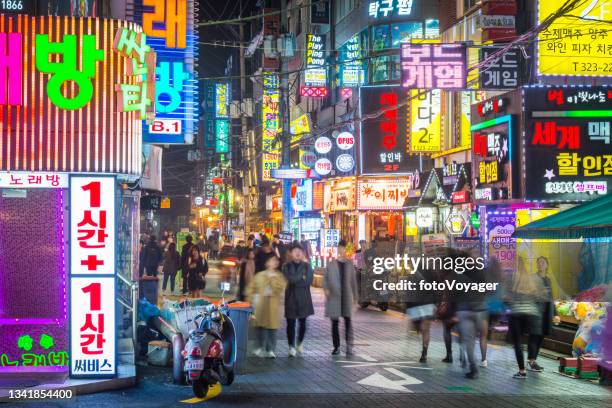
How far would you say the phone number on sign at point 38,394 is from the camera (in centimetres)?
1171

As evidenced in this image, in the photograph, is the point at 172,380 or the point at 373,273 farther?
the point at 373,273

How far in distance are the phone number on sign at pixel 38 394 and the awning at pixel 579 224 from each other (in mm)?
9077

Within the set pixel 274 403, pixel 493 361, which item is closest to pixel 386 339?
pixel 493 361

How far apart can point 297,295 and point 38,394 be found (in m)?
6.05

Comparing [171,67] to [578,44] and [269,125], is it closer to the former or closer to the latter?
[578,44]

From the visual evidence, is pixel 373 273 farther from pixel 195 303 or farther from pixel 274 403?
pixel 274 403

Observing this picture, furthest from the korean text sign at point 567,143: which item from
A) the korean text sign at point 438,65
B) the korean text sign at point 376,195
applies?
the korean text sign at point 376,195

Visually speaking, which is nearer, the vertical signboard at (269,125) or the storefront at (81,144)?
the storefront at (81,144)

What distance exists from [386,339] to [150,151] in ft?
21.0

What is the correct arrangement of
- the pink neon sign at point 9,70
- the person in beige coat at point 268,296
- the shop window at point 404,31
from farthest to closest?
the shop window at point 404,31 → the person in beige coat at point 268,296 → the pink neon sign at point 9,70

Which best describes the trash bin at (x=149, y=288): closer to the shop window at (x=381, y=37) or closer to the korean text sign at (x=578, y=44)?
the korean text sign at (x=578, y=44)

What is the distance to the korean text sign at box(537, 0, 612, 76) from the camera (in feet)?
82.0

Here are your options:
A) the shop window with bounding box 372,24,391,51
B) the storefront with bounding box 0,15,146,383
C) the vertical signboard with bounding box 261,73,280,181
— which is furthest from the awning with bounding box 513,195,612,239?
the vertical signboard with bounding box 261,73,280,181

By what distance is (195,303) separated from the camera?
53.2 feet
